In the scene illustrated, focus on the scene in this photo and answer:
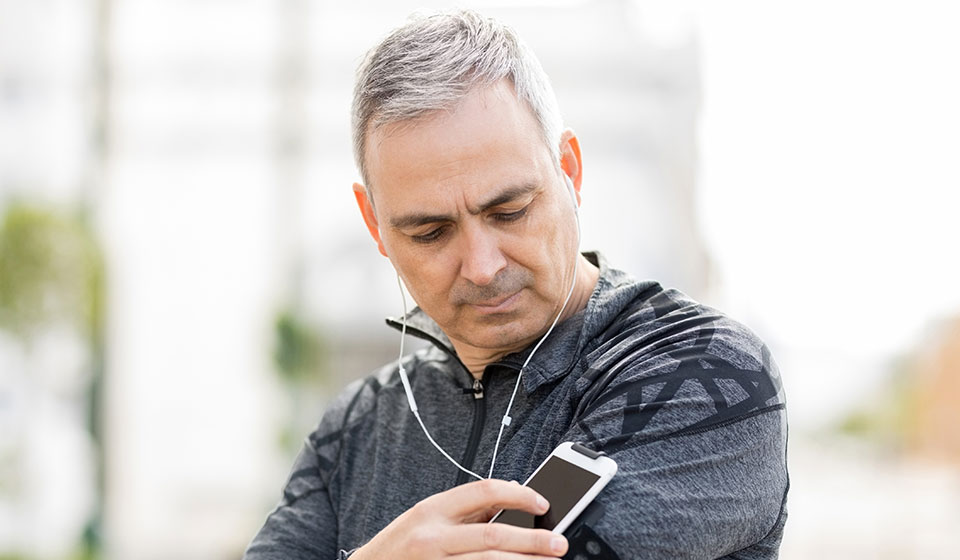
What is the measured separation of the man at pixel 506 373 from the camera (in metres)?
0.82

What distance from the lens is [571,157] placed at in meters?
1.15

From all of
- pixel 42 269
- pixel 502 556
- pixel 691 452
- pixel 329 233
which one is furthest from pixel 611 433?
pixel 42 269

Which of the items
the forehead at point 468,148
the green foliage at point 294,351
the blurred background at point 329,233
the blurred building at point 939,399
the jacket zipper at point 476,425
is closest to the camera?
the forehead at point 468,148

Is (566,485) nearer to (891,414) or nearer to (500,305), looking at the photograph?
(500,305)

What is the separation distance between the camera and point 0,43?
4.95m

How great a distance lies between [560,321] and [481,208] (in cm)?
19

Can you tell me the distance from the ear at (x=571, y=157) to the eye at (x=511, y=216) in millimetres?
119

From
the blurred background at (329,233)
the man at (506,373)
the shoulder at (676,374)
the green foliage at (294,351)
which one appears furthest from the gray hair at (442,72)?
the green foliage at (294,351)

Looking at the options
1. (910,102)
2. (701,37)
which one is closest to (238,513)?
(701,37)

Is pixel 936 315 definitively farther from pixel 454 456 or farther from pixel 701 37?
pixel 454 456

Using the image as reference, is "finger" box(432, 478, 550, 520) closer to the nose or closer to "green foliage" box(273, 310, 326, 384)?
the nose

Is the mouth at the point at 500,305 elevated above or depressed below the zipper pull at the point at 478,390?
above

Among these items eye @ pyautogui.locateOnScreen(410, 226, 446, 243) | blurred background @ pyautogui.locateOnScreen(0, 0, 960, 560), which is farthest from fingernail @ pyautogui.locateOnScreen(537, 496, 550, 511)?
blurred background @ pyautogui.locateOnScreen(0, 0, 960, 560)

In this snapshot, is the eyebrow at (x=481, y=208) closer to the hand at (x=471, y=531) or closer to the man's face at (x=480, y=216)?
the man's face at (x=480, y=216)
